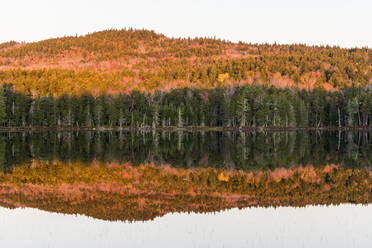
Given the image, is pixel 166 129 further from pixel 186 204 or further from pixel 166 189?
pixel 186 204

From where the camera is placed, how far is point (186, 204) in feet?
72.8

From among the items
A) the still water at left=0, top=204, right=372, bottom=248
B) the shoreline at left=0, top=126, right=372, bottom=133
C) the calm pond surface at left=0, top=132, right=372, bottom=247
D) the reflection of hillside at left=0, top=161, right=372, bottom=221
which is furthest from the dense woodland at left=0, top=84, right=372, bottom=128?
the still water at left=0, top=204, right=372, bottom=248

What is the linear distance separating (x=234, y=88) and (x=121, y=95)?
120 ft

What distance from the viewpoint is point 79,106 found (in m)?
124

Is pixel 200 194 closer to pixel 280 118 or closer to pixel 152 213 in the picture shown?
pixel 152 213

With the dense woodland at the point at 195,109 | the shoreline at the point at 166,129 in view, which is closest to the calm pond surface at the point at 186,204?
the shoreline at the point at 166,129

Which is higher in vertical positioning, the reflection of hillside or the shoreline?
the reflection of hillside

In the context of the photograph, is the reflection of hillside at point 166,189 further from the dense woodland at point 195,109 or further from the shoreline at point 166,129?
the shoreline at point 166,129

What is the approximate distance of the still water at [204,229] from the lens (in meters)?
16.9

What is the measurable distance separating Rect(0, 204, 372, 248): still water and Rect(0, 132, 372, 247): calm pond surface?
41 millimetres

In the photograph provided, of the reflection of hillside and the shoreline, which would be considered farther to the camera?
the shoreline

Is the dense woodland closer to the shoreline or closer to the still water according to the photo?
the shoreline

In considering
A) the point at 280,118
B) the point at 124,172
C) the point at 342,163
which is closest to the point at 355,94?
the point at 280,118

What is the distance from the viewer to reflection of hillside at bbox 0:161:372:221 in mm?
21859
